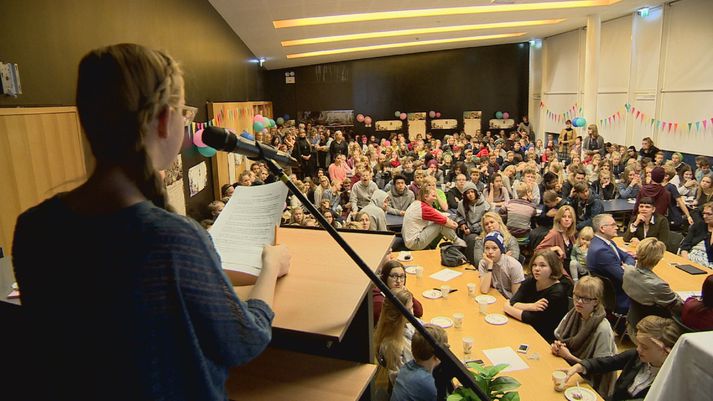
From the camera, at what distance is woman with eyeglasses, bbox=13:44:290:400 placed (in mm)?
759

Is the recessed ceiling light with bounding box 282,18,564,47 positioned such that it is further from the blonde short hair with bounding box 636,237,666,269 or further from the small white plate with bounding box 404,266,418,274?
the blonde short hair with bounding box 636,237,666,269

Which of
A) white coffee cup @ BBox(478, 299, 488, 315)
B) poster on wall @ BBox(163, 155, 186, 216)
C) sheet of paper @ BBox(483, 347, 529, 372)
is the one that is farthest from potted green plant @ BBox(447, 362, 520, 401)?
poster on wall @ BBox(163, 155, 186, 216)

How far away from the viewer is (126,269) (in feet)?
2.47

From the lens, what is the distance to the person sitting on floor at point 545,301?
12.4 ft

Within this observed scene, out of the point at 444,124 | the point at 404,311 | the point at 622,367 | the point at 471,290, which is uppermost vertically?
the point at 404,311

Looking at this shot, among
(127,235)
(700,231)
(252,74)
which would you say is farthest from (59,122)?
(252,74)

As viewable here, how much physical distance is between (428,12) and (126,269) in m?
10.6

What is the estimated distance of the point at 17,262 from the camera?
843 mm

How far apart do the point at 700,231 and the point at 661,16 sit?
810 cm

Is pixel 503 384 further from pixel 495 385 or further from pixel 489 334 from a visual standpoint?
pixel 489 334

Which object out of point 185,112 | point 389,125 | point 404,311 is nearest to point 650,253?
point 404,311

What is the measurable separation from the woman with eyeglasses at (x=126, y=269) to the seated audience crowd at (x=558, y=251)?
0.55m

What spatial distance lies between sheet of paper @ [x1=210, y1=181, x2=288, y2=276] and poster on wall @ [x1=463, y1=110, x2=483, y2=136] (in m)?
18.2

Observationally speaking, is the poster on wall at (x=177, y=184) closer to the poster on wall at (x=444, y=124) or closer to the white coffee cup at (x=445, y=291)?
the white coffee cup at (x=445, y=291)
